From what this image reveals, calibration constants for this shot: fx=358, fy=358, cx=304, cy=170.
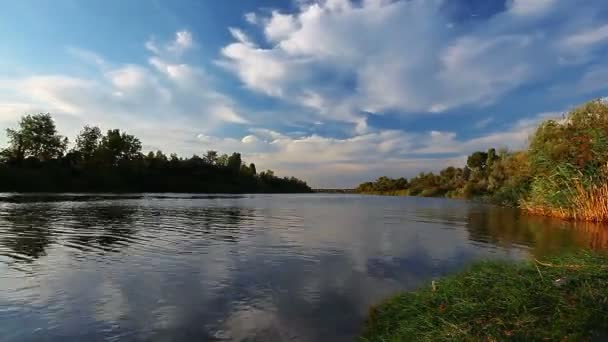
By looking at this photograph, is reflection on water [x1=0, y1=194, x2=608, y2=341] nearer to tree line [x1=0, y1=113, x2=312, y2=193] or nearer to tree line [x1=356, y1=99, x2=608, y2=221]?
tree line [x1=356, y1=99, x2=608, y2=221]

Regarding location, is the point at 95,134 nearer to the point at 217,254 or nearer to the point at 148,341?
the point at 217,254

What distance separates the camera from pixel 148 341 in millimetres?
7410

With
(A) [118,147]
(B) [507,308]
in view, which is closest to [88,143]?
(A) [118,147]

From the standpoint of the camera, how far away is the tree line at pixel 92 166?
320 ft

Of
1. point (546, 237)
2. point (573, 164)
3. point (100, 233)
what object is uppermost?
point (573, 164)

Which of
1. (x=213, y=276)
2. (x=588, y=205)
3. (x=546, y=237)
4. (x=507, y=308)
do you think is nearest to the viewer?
(x=507, y=308)

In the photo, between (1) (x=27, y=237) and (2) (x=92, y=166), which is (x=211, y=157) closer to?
(2) (x=92, y=166)

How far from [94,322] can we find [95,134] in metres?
138

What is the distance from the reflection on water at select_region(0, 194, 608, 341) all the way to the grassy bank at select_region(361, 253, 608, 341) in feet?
3.68

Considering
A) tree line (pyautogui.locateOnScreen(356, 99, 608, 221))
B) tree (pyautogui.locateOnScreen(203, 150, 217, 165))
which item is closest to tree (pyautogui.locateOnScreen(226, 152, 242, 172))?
tree (pyautogui.locateOnScreen(203, 150, 217, 165))

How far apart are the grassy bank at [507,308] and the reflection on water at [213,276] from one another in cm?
112

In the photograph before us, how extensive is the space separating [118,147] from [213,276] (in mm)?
134661

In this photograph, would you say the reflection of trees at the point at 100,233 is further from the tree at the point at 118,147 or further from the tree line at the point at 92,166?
the tree at the point at 118,147

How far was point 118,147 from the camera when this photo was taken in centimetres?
13038
